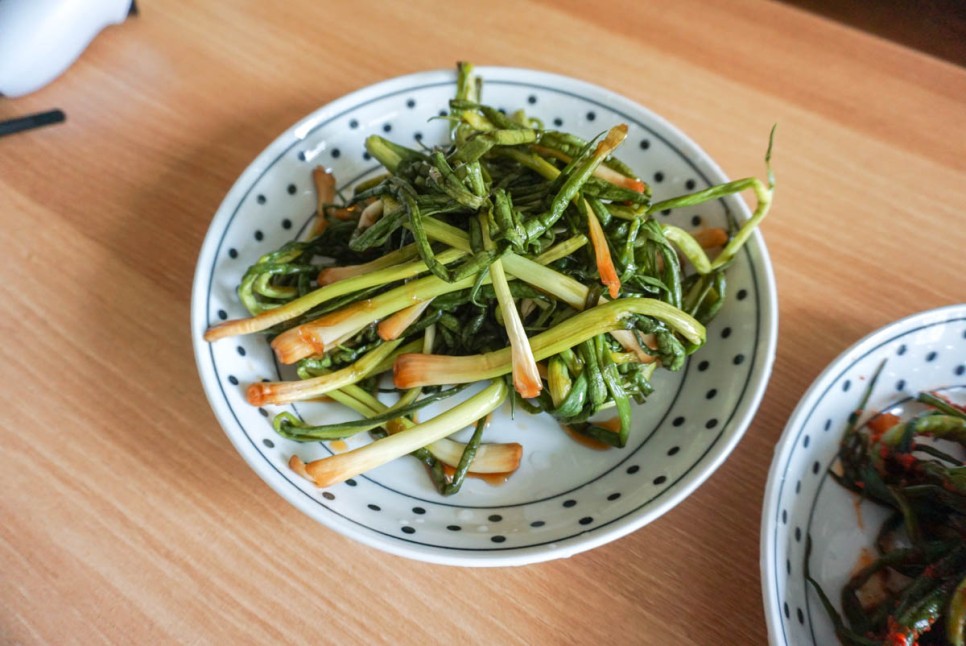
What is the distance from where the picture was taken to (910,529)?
113 cm

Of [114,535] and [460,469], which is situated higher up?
[460,469]

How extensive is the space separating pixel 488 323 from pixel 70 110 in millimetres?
1300

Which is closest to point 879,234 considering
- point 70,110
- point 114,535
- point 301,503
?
point 301,503

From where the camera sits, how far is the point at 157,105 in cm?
177

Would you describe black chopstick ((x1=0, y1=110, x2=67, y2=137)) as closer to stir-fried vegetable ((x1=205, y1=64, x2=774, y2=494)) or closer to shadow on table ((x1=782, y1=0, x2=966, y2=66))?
stir-fried vegetable ((x1=205, y1=64, x2=774, y2=494))

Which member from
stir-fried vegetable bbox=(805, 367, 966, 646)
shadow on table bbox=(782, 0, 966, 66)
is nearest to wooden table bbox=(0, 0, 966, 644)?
stir-fried vegetable bbox=(805, 367, 966, 646)

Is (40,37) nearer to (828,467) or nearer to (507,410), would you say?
(507,410)

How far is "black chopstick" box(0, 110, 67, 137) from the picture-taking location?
1.67 m

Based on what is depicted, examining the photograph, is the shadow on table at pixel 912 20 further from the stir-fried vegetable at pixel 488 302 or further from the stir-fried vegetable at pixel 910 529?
the stir-fried vegetable at pixel 910 529

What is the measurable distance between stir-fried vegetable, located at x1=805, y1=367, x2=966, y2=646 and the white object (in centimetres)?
202

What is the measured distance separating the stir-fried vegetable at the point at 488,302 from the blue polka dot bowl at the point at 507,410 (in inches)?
1.7

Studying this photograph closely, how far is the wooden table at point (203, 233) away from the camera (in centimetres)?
117

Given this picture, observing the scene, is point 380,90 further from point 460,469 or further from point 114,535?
point 114,535

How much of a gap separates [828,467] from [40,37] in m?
2.02
